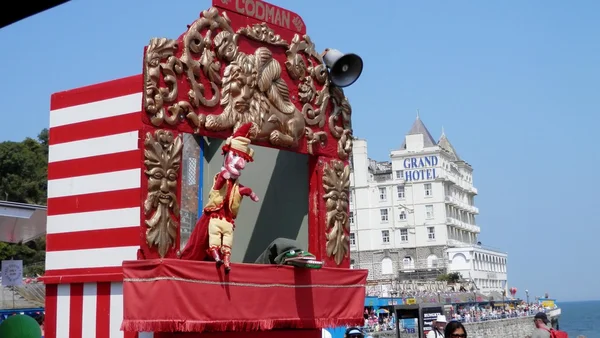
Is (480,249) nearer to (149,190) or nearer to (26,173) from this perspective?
(26,173)

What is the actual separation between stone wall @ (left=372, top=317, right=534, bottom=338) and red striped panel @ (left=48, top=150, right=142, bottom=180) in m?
43.5

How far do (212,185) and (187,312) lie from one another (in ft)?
4.97

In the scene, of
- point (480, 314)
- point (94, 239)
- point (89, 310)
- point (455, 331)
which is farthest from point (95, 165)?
point (480, 314)

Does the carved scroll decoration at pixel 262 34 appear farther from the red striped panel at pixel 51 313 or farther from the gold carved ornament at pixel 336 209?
the red striped panel at pixel 51 313

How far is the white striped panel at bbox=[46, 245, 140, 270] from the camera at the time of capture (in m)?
7.60

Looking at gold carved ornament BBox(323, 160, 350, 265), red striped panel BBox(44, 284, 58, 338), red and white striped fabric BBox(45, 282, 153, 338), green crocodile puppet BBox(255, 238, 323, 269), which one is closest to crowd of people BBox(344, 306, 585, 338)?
gold carved ornament BBox(323, 160, 350, 265)

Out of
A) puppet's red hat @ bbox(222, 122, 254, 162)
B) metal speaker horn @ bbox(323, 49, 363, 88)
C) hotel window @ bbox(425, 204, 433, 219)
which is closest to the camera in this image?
puppet's red hat @ bbox(222, 122, 254, 162)

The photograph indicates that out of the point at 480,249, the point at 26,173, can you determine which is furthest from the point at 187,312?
the point at 480,249

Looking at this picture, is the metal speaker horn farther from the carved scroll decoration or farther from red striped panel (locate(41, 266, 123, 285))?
red striped panel (locate(41, 266, 123, 285))

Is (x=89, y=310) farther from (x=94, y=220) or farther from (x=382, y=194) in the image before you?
(x=382, y=194)

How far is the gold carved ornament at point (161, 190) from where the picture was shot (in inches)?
288

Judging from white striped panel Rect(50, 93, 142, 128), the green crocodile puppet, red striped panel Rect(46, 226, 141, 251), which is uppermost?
white striped panel Rect(50, 93, 142, 128)

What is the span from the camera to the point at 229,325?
24.7ft

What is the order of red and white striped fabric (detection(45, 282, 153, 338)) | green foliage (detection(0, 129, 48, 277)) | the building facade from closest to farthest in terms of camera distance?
red and white striped fabric (detection(45, 282, 153, 338))
green foliage (detection(0, 129, 48, 277))
the building facade
